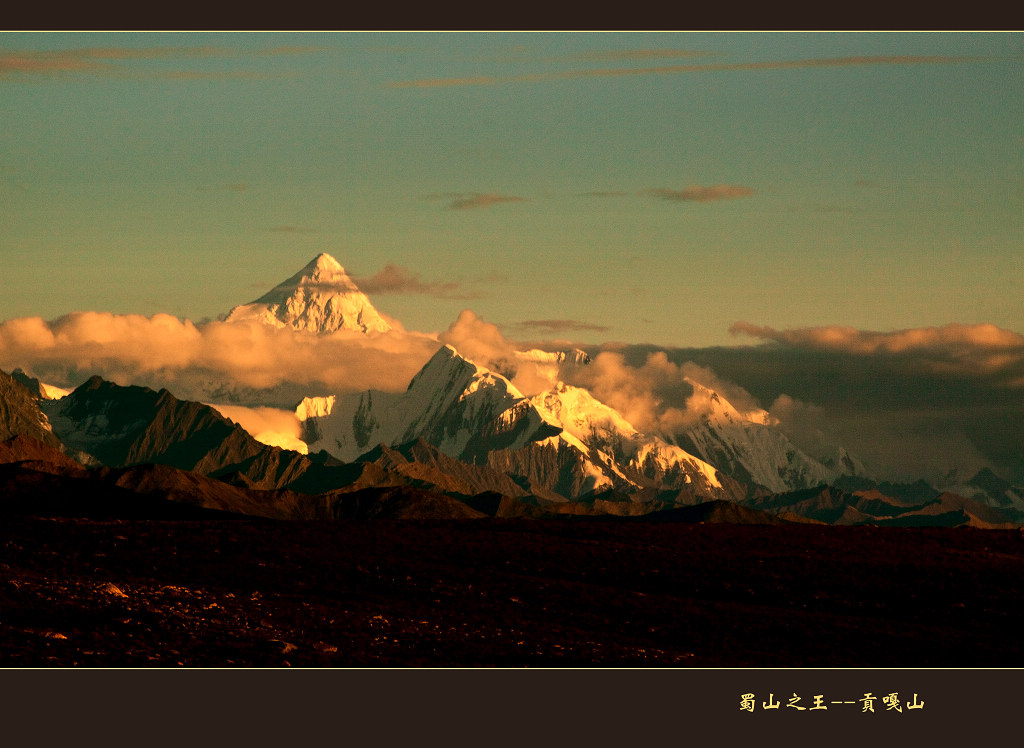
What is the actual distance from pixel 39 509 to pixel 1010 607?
8411cm

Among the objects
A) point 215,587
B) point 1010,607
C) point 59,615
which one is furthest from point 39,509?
point 1010,607

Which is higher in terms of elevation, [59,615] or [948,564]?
[948,564]

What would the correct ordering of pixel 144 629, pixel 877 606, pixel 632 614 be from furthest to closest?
pixel 877 606 < pixel 632 614 < pixel 144 629

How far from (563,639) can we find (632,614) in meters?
6.67

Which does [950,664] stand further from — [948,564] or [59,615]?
[59,615]

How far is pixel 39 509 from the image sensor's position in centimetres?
12738

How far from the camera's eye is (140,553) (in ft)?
237

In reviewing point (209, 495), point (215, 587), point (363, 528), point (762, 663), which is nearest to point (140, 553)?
point (215, 587)

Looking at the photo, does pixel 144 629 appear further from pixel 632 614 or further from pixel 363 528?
pixel 363 528

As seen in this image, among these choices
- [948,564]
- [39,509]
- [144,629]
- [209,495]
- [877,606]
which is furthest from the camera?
[209,495]

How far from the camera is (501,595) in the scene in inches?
2608

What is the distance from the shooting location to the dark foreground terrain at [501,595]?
53781 millimetres

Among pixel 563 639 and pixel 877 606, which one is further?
pixel 877 606

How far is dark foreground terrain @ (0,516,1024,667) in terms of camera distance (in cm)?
5378
